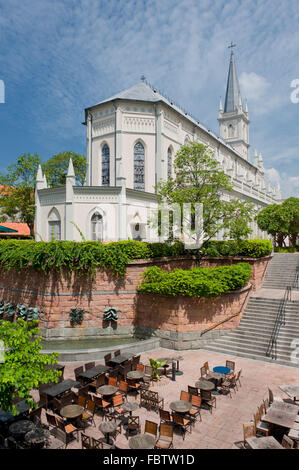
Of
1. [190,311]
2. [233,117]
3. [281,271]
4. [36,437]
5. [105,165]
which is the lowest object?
[36,437]

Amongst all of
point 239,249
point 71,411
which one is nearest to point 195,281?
point 239,249

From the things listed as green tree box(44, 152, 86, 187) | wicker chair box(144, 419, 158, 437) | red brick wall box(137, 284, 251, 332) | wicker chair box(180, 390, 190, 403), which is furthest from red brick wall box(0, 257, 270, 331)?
green tree box(44, 152, 86, 187)

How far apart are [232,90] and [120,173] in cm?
5966

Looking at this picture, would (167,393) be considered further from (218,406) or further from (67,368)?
(67,368)

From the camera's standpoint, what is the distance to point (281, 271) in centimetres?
2650

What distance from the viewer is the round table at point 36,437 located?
298 inches

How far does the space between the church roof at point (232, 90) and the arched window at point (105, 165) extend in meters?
51.3

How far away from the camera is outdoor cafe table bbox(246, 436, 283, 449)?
286 inches

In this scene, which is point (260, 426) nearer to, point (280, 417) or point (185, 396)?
point (280, 417)

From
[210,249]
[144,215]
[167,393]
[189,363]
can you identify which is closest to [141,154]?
[144,215]

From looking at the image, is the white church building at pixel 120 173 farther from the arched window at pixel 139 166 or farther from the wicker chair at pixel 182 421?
the wicker chair at pixel 182 421

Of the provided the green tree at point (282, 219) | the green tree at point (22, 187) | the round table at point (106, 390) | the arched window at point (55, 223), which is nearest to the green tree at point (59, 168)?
the green tree at point (22, 187)

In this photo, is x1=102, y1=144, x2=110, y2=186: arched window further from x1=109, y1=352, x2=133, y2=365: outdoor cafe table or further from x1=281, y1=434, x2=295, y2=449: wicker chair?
x1=281, y1=434, x2=295, y2=449: wicker chair

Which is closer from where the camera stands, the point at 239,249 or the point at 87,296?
the point at 87,296
